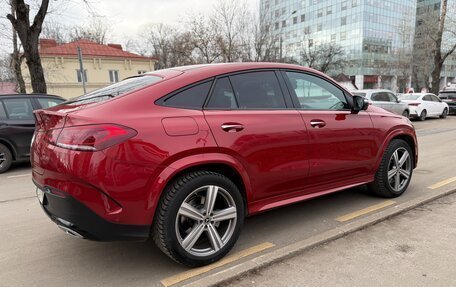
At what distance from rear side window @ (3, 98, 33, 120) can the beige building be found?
30194mm

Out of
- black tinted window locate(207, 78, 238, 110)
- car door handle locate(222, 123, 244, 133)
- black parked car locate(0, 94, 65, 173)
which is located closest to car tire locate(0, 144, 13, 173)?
black parked car locate(0, 94, 65, 173)

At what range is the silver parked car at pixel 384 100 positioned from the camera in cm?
1442

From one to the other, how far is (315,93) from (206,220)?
1964 millimetres

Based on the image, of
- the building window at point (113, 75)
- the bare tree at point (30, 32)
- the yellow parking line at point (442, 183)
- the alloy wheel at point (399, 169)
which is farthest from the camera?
the building window at point (113, 75)

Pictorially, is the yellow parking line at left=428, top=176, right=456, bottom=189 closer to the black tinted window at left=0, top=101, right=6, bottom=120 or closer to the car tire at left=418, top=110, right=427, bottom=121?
the black tinted window at left=0, top=101, right=6, bottom=120

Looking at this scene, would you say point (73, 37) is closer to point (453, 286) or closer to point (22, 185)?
point (22, 185)

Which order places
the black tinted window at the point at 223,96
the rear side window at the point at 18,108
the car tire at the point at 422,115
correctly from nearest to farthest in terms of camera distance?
the black tinted window at the point at 223,96 → the rear side window at the point at 18,108 → the car tire at the point at 422,115

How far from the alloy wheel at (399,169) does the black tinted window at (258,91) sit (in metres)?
2.02

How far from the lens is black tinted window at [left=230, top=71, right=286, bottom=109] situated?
3307mm

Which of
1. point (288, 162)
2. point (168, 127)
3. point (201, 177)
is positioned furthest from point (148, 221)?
point (288, 162)

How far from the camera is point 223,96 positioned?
3.18 meters

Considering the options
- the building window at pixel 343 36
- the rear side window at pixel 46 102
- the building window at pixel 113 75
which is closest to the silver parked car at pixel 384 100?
the rear side window at pixel 46 102

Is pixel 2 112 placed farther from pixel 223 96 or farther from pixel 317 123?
pixel 317 123

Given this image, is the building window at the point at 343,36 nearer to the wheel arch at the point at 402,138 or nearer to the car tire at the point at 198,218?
the wheel arch at the point at 402,138
